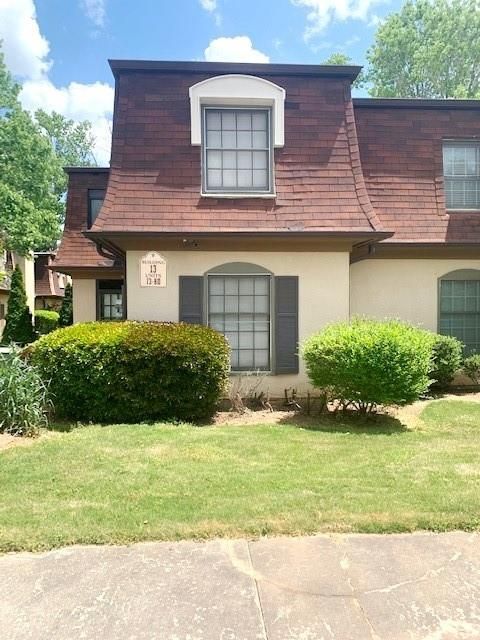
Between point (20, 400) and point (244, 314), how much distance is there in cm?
386

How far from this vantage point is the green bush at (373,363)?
6625mm

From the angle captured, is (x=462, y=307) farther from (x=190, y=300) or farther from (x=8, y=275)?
(x=8, y=275)

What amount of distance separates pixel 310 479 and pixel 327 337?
2.95 m

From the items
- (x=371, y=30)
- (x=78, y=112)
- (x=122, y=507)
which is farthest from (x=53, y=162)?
(x=122, y=507)

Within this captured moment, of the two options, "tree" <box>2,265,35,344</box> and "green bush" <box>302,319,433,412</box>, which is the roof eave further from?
"tree" <box>2,265,35,344</box>

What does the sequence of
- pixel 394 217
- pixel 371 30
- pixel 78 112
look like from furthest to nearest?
pixel 78 112 → pixel 371 30 → pixel 394 217

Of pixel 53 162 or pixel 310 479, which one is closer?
pixel 310 479

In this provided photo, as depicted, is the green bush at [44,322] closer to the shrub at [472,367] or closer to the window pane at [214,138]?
the window pane at [214,138]

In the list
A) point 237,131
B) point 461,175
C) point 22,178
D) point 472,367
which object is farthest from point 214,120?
point 22,178

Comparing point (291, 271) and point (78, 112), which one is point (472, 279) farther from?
point (78, 112)

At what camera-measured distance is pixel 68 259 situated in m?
13.0

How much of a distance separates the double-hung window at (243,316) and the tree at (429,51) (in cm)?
2363

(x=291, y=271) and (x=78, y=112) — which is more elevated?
(x=78, y=112)

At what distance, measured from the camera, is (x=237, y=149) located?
28.8ft
